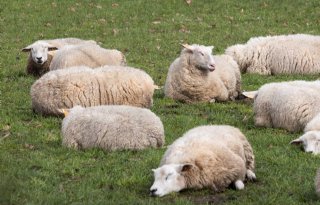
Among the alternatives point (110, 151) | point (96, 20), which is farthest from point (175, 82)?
point (96, 20)

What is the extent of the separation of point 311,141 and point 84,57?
Result: 6.42 metres

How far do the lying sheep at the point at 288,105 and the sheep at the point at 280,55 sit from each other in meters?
5.22

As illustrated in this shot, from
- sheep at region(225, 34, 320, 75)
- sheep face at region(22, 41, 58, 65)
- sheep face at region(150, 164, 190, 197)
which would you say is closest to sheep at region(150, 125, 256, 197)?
sheep face at region(150, 164, 190, 197)

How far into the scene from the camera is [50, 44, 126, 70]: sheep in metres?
15.2

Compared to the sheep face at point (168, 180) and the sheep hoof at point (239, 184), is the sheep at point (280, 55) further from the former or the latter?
→ the sheep face at point (168, 180)

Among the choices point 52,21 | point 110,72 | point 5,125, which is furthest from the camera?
point 52,21

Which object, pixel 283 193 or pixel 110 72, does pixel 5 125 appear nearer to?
pixel 110 72

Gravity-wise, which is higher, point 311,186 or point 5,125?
point 311,186

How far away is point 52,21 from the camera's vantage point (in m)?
23.7

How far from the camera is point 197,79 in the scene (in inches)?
563

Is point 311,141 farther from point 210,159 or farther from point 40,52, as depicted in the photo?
point 40,52

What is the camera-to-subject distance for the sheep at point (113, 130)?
9.87 m

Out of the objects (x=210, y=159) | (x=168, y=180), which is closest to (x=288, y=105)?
(x=210, y=159)

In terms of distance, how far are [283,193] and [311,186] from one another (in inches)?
16.0
